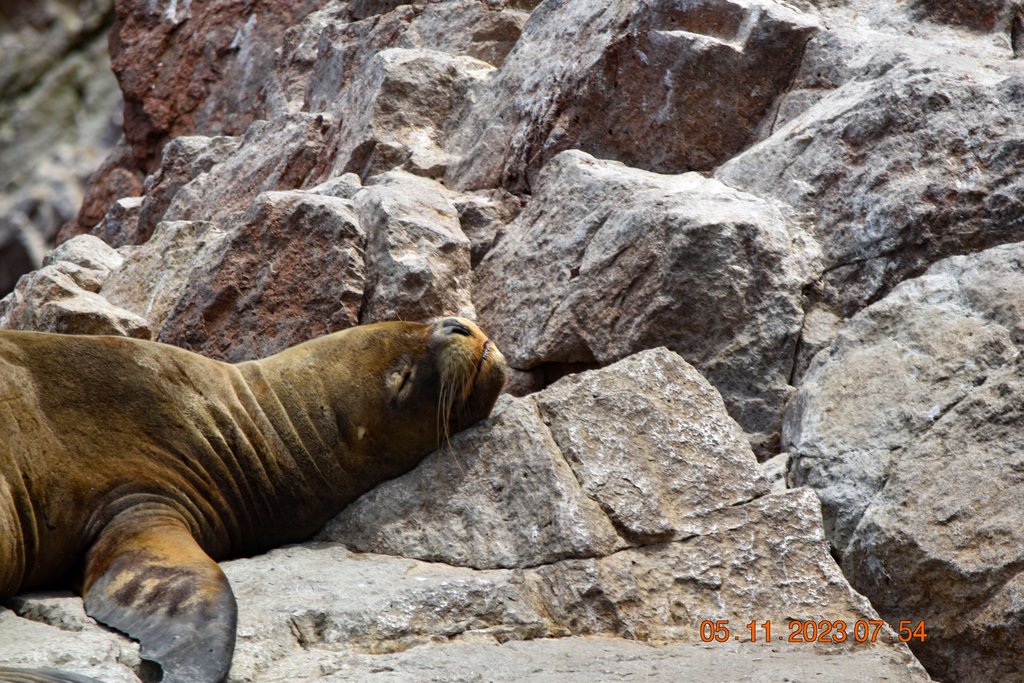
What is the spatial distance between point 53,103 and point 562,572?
2267 cm

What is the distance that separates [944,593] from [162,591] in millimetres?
2675

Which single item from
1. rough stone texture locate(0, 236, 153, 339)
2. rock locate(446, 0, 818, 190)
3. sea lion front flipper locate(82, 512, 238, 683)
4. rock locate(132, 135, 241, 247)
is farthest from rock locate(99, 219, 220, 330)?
sea lion front flipper locate(82, 512, 238, 683)

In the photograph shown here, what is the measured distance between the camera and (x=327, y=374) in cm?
530

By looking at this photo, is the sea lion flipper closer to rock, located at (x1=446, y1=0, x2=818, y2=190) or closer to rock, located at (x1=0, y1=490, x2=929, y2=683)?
rock, located at (x1=0, y1=490, x2=929, y2=683)

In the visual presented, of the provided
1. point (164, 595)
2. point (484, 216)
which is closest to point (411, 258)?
point (484, 216)

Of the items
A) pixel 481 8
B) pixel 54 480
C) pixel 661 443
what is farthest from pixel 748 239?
pixel 481 8

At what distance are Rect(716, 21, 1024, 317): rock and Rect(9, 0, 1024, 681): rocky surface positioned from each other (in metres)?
0.02

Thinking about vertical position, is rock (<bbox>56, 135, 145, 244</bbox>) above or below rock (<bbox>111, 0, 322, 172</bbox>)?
below

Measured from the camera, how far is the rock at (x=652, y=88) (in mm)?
6992

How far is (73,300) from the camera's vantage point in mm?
6824

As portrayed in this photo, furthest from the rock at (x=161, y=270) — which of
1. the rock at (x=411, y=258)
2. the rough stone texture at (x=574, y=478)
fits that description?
the rough stone texture at (x=574, y=478)

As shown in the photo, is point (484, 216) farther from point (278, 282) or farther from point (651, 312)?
point (651, 312)

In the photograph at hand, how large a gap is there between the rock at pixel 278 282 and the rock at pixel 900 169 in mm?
2048

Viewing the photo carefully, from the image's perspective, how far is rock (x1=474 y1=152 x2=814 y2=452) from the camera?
18.2ft
